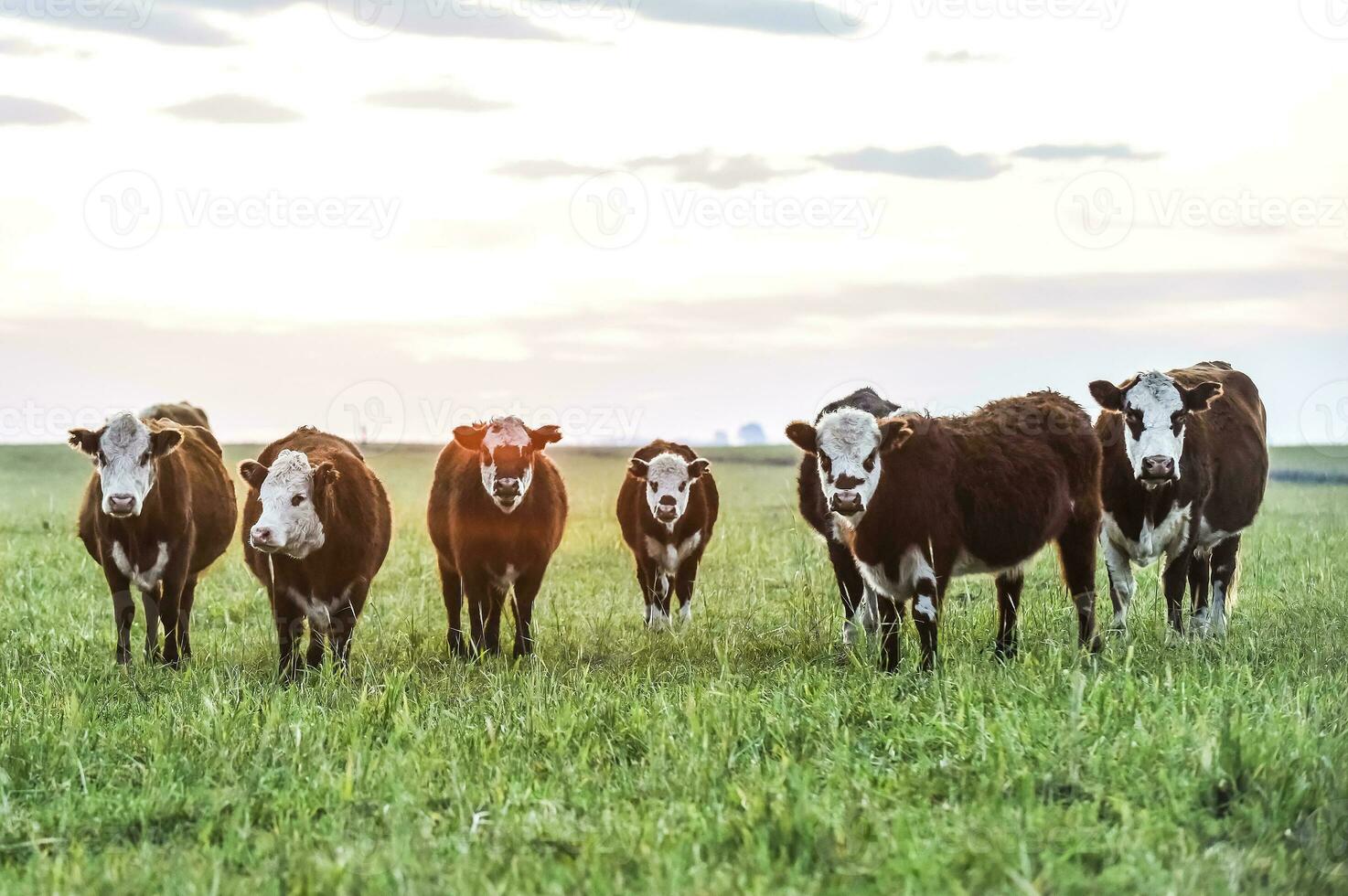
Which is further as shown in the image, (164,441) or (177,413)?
(177,413)

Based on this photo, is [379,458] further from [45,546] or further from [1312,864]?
[1312,864]

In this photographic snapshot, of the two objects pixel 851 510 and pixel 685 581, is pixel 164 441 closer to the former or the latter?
pixel 685 581

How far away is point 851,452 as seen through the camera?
8336mm

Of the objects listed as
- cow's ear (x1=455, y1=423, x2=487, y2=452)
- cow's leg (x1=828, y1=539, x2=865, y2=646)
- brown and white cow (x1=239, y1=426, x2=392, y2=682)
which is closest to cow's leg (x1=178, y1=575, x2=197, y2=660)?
brown and white cow (x1=239, y1=426, x2=392, y2=682)

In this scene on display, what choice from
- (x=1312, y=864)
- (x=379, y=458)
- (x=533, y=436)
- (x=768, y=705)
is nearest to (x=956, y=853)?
(x=1312, y=864)

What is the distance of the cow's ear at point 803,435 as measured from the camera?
8.58 metres

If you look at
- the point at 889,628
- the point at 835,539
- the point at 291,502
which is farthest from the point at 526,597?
the point at 889,628

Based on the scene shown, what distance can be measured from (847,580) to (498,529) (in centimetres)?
261

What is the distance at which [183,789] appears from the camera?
622cm

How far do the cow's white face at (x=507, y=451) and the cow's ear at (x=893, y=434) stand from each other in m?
2.76

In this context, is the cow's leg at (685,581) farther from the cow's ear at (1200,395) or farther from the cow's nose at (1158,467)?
the cow's ear at (1200,395)

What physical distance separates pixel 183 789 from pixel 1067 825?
388 centimetres

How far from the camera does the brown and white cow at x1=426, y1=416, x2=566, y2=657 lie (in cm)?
1000

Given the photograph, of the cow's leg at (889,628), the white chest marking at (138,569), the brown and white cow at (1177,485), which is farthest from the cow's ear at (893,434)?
Answer: the white chest marking at (138,569)
